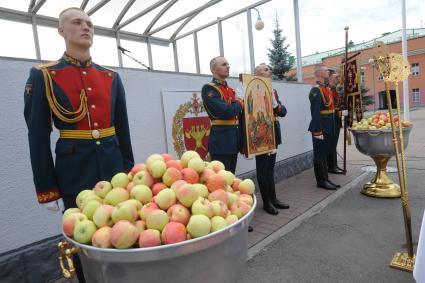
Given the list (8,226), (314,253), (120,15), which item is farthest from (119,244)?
(120,15)

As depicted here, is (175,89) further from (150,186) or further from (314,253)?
(150,186)

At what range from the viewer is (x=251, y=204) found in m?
1.23

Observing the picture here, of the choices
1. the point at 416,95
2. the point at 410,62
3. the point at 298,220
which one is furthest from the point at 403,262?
the point at 416,95

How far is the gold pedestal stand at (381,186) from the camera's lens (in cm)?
434

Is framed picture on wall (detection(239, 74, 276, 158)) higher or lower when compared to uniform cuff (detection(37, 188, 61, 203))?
higher

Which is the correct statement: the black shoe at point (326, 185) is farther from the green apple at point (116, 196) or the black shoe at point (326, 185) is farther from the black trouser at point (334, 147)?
the green apple at point (116, 196)

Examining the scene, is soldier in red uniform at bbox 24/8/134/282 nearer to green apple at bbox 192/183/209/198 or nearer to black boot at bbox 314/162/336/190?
green apple at bbox 192/183/209/198

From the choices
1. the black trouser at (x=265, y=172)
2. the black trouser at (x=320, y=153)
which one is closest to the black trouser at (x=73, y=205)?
the black trouser at (x=265, y=172)

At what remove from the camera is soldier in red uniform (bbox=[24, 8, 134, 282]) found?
168 cm

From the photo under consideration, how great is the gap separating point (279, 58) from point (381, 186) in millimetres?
18422

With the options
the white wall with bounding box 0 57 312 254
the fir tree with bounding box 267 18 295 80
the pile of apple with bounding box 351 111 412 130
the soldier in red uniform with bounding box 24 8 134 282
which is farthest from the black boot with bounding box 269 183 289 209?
the fir tree with bounding box 267 18 295 80

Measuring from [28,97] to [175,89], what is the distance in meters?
2.29

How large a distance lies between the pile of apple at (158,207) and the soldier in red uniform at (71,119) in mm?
618

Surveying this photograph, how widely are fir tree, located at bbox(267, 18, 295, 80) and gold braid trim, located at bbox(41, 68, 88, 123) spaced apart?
2047 cm
